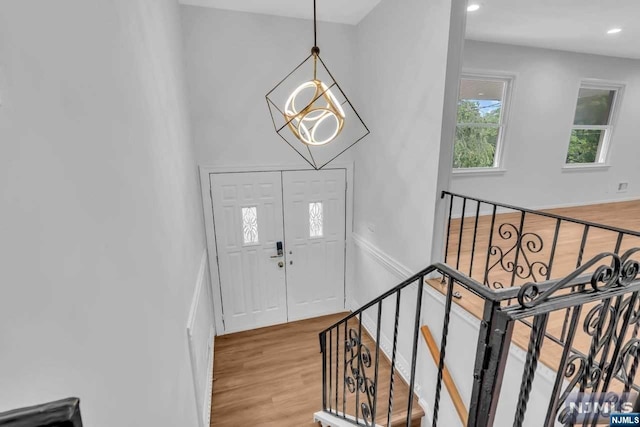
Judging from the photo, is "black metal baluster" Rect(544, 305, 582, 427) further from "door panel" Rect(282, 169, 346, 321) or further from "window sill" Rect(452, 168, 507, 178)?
"window sill" Rect(452, 168, 507, 178)

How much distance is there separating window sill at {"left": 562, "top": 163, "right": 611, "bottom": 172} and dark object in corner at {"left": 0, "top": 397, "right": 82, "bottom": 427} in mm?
6977

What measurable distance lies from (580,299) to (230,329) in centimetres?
409

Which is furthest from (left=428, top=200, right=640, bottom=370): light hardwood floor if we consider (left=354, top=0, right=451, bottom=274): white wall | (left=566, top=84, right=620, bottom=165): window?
(left=566, top=84, right=620, bottom=165): window

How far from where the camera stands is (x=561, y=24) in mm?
3760

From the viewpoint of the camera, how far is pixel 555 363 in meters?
1.69

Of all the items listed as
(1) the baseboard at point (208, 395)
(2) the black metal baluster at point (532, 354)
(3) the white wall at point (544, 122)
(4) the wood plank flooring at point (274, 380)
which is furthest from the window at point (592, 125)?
(1) the baseboard at point (208, 395)

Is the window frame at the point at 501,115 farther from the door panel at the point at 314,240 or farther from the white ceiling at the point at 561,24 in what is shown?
the door panel at the point at 314,240

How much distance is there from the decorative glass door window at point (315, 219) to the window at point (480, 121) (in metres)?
2.46

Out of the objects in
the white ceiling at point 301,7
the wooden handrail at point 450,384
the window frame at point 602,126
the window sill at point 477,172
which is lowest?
the wooden handrail at point 450,384

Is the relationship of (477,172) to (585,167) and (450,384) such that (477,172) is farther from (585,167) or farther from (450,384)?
(450,384)

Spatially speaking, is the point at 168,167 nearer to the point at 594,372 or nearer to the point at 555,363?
the point at 594,372

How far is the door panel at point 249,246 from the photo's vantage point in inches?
149

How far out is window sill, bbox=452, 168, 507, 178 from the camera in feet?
15.9

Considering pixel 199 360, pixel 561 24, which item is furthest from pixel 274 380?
pixel 561 24
